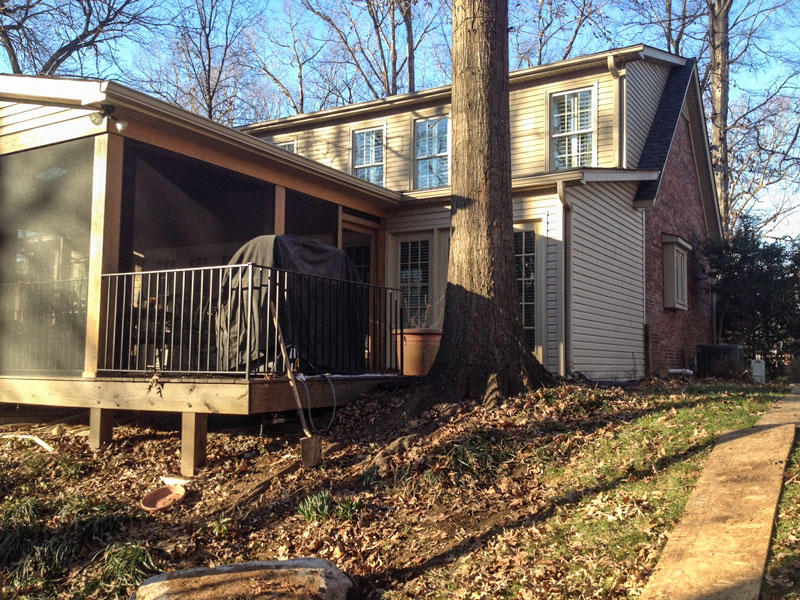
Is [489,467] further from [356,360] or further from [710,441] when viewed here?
[356,360]

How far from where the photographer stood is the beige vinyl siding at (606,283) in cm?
1056

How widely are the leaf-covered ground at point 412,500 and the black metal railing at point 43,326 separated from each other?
3.93 ft

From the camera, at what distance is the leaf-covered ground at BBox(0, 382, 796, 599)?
13.7 ft

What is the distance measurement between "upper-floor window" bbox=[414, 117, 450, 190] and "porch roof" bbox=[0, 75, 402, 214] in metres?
4.70

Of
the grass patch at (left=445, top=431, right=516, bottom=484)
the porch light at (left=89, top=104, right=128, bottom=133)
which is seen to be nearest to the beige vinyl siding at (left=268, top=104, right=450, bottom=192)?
the porch light at (left=89, top=104, right=128, bottom=133)

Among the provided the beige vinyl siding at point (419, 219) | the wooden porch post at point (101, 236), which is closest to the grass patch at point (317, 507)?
the wooden porch post at point (101, 236)

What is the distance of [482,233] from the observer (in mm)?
7355

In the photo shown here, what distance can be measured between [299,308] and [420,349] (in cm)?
218

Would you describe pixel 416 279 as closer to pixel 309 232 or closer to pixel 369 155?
pixel 309 232

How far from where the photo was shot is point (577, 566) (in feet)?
12.8

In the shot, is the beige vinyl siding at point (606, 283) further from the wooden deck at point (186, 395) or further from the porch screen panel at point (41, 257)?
the porch screen panel at point (41, 257)

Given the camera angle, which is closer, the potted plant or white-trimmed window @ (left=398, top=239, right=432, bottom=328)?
the potted plant

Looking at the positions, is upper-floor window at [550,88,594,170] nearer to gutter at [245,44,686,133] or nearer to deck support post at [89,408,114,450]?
gutter at [245,44,686,133]

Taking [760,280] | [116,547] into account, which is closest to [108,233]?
[116,547]
